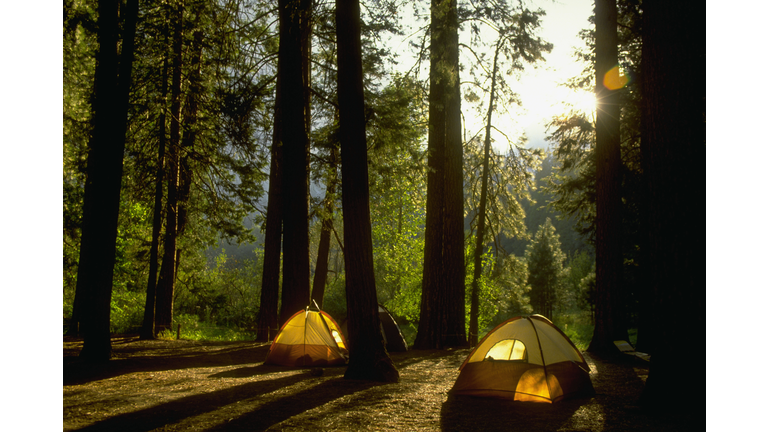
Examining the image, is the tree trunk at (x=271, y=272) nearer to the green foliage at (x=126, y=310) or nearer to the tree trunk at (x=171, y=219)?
the tree trunk at (x=171, y=219)

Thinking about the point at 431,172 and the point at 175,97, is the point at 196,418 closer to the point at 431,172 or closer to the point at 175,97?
the point at 431,172

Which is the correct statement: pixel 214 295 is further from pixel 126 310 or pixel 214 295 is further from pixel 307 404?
pixel 307 404

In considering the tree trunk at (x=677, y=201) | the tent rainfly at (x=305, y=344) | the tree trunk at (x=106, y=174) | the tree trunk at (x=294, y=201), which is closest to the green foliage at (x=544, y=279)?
the tree trunk at (x=294, y=201)

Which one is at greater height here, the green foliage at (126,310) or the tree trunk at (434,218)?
the tree trunk at (434,218)

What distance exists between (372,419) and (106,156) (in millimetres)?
6645

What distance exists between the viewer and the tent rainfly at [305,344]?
9.13m

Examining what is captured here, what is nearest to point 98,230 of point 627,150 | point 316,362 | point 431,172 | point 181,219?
point 316,362

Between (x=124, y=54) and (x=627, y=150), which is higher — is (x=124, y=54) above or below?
above

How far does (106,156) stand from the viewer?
320 inches

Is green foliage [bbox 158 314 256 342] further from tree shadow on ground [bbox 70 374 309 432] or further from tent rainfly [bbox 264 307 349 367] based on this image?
tree shadow on ground [bbox 70 374 309 432]

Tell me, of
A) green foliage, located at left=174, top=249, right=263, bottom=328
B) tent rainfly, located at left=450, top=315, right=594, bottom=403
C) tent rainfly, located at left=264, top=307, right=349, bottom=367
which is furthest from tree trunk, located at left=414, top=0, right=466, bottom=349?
green foliage, located at left=174, top=249, right=263, bottom=328

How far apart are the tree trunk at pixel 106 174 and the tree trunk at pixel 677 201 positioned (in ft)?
27.5
